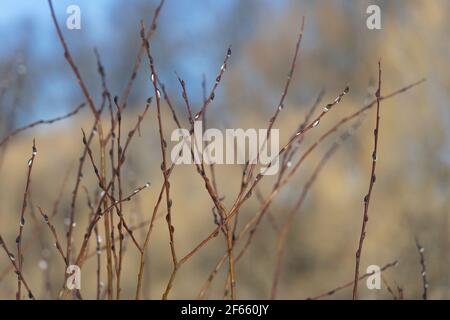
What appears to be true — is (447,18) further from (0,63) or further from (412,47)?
(0,63)

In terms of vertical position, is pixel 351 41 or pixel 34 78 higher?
pixel 34 78

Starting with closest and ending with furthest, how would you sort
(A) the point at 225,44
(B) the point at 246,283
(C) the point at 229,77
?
(B) the point at 246,283
(C) the point at 229,77
(A) the point at 225,44

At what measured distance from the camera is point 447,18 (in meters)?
5.29

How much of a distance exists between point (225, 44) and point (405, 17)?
2.33 metres

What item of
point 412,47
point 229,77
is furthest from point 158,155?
point 412,47

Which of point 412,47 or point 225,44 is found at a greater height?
point 225,44

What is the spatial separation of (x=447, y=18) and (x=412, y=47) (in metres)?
0.36

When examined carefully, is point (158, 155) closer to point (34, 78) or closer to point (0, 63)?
point (0, 63)
